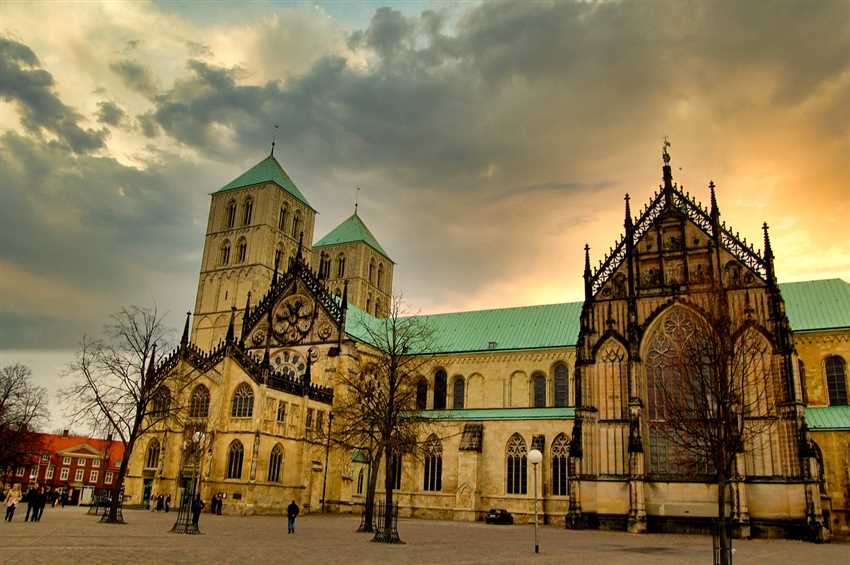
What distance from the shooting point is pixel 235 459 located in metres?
46.9

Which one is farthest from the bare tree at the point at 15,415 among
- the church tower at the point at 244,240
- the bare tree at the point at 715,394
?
the bare tree at the point at 715,394

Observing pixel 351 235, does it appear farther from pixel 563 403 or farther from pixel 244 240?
pixel 563 403

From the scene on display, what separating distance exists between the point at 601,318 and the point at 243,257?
51780 millimetres

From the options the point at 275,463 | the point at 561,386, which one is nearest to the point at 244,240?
the point at 275,463

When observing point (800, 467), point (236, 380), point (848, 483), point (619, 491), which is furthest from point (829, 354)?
point (236, 380)

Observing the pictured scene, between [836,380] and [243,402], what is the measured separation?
41.9 m

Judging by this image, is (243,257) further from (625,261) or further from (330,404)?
(625,261)

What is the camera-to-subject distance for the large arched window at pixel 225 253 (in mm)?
83531

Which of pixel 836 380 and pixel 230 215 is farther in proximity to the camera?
pixel 230 215

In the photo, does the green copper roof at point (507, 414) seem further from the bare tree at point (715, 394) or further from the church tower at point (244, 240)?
the church tower at point (244, 240)

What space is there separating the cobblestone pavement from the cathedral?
552 centimetres

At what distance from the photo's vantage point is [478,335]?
61344mm

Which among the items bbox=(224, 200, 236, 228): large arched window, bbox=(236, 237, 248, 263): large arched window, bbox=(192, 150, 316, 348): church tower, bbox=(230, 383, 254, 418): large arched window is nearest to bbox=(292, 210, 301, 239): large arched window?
bbox=(192, 150, 316, 348): church tower

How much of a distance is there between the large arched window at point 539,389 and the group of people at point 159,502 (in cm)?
2949
